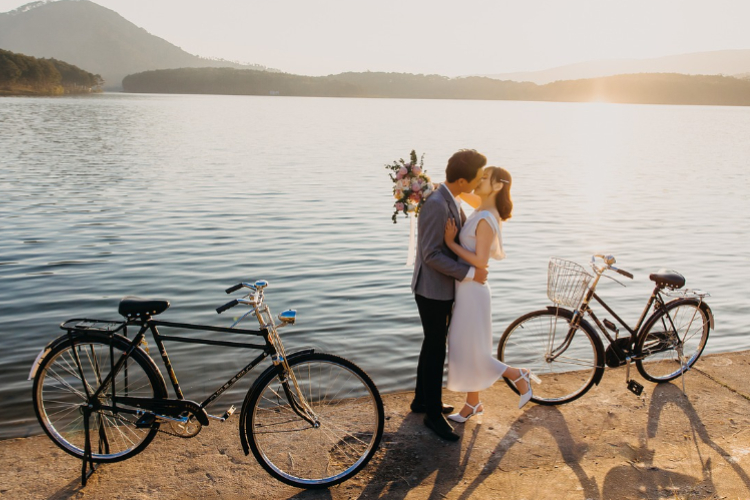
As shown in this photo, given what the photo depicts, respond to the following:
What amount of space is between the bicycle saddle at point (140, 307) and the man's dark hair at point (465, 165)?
206cm

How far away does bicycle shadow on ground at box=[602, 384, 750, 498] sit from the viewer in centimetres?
406

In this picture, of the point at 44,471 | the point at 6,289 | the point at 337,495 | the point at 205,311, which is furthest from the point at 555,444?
the point at 6,289

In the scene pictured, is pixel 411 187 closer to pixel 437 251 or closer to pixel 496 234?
pixel 437 251

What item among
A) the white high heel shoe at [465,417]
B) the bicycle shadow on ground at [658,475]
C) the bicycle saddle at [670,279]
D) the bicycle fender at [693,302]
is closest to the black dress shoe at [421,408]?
the white high heel shoe at [465,417]

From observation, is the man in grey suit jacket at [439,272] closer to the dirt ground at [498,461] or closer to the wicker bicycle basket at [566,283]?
the dirt ground at [498,461]

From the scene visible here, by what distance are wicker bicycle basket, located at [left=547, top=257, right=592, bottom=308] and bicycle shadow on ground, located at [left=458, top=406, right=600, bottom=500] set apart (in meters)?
0.88

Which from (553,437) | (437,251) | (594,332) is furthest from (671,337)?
(437,251)

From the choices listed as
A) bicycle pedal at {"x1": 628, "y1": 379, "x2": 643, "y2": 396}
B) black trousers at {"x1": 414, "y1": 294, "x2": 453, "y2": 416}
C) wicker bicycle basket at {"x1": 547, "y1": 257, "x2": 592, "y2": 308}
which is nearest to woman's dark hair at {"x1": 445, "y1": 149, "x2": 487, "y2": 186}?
black trousers at {"x1": 414, "y1": 294, "x2": 453, "y2": 416}

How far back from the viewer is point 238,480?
416 centimetres

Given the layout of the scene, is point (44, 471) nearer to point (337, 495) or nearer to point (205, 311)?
point (337, 495)

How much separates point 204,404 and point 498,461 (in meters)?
1.97

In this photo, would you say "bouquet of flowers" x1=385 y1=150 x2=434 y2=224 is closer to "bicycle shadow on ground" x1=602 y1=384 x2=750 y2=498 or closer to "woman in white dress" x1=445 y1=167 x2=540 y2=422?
"woman in white dress" x1=445 y1=167 x2=540 y2=422

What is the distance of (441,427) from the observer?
4777mm

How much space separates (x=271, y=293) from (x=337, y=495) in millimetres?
6653
